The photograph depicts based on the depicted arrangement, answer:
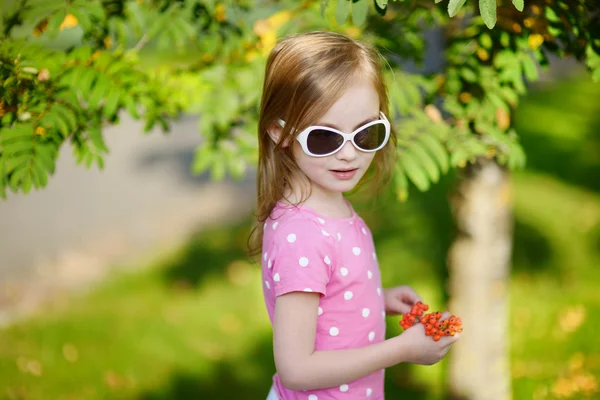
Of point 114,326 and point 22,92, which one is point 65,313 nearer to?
point 114,326

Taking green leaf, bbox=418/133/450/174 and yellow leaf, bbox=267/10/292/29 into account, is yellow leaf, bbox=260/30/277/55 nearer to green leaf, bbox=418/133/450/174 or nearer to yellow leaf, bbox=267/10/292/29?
yellow leaf, bbox=267/10/292/29

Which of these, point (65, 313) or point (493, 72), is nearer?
point (493, 72)

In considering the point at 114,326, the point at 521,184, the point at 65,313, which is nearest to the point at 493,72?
the point at 114,326

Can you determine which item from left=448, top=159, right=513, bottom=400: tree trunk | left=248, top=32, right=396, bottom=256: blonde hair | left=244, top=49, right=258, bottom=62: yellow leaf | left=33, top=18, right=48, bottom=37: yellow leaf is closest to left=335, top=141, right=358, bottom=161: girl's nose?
left=248, top=32, right=396, bottom=256: blonde hair

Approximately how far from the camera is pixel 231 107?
2.68 meters

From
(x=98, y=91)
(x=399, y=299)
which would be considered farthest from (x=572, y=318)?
(x=98, y=91)

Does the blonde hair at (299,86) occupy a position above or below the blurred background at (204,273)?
above

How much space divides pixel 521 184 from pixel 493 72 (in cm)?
450

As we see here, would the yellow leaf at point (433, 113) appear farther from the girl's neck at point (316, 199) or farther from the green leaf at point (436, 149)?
the girl's neck at point (316, 199)

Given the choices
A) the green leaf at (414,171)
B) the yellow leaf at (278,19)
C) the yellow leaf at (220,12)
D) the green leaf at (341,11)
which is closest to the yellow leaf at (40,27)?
the yellow leaf at (220,12)

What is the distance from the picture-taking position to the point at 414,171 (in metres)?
2.35

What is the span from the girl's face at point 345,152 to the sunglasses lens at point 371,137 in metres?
0.02

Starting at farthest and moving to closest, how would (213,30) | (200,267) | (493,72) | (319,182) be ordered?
(200,267)
(213,30)
(493,72)
(319,182)

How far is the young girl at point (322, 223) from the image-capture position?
1.71 metres
